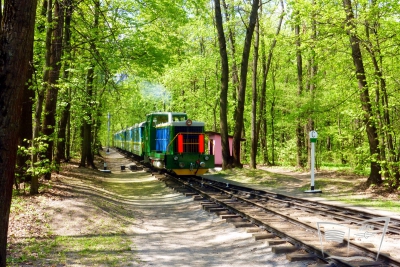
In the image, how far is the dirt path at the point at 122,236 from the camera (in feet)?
22.3

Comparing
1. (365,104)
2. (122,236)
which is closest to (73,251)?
(122,236)

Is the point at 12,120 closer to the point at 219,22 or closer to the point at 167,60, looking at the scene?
the point at 167,60

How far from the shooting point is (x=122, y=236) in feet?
28.8

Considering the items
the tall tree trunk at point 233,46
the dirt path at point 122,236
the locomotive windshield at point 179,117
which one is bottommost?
the dirt path at point 122,236

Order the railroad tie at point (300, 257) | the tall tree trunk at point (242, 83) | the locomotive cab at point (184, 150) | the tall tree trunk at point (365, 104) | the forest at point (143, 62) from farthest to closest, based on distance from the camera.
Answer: the tall tree trunk at point (242, 83) → the locomotive cab at point (184, 150) → the tall tree trunk at point (365, 104) → the railroad tie at point (300, 257) → the forest at point (143, 62)

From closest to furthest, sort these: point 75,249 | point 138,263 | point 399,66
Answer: point 138,263, point 75,249, point 399,66

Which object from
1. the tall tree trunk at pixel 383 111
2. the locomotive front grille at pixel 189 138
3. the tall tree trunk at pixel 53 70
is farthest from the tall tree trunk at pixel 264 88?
the tall tree trunk at pixel 53 70

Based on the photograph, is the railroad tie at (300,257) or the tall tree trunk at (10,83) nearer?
the tall tree trunk at (10,83)

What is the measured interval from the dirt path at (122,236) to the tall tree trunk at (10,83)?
1883 mm

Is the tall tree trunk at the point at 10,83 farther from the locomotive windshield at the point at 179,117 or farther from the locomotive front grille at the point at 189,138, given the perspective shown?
the locomotive windshield at the point at 179,117

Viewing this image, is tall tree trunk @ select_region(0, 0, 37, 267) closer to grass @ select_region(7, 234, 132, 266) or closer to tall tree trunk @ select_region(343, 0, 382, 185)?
grass @ select_region(7, 234, 132, 266)

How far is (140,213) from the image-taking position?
12016mm

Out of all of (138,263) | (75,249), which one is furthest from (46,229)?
(138,263)

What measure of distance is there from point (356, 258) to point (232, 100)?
30.2m
